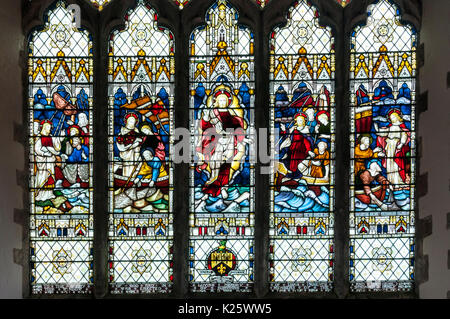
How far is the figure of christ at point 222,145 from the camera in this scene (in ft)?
22.1

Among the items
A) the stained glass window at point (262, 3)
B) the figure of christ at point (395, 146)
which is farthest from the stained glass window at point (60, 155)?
the figure of christ at point (395, 146)

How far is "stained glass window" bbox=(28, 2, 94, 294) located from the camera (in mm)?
6723

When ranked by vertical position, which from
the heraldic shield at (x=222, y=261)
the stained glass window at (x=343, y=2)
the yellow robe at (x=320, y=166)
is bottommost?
the heraldic shield at (x=222, y=261)

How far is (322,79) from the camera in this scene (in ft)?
22.2

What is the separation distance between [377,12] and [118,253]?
3.49 m

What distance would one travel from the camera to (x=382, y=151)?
6746 millimetres

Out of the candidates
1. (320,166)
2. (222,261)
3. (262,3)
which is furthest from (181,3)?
(222,261)

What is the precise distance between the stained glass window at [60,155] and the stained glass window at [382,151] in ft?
8.56

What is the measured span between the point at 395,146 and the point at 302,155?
2.99ft

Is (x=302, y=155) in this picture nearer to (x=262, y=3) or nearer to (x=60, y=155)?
(x=262, y=3)

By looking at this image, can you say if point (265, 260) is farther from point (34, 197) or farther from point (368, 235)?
point (34, 197)

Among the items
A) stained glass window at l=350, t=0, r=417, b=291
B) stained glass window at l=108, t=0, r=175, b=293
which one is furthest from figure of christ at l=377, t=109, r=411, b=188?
stained glass window at l=108, t=0, r=175, b=293

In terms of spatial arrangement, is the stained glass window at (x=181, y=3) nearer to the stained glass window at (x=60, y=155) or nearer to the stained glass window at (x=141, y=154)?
the stained glass window at (x=141, y=154)

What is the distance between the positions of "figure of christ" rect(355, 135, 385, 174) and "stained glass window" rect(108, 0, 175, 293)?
6.00 feet
